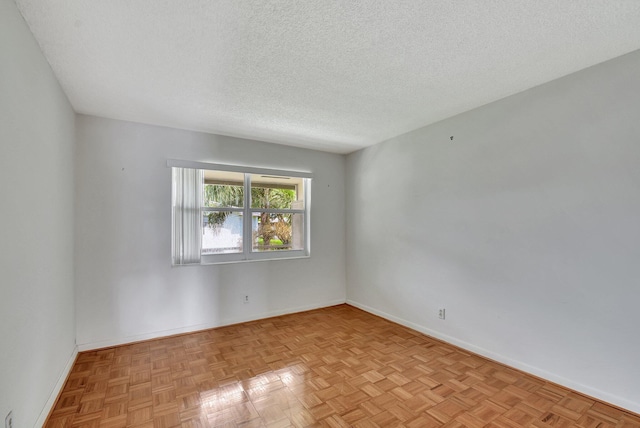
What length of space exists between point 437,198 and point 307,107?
5.79 ft

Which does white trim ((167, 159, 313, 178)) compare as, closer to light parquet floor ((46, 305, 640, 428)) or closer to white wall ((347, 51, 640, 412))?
white wall ((347, 51, 640, 412))

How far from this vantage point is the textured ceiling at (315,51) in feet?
5.07

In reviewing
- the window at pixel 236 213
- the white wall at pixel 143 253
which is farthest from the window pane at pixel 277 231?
the white wall at pixel 143 253

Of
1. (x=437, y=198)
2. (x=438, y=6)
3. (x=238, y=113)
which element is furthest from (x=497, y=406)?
(x=238, y=113)

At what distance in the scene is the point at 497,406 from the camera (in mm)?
2029

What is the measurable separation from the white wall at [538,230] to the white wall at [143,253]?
206 centimetres

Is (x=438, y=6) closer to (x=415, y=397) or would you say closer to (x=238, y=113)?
(x=238, y=113)

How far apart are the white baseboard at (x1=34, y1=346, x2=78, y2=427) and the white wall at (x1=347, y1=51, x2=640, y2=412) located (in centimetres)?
338

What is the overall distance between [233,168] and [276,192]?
0.73 meters

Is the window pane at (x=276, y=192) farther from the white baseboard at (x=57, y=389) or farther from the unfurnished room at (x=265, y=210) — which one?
the white baseboard at (x=57, y=389)

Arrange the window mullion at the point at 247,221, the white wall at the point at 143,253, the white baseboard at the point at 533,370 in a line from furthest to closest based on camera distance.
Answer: the window mullion at the point at 247,221 < the white wall at the point at 143,253 < the white baseboard at the point at 533,370

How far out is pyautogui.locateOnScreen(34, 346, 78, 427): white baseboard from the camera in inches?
72.3

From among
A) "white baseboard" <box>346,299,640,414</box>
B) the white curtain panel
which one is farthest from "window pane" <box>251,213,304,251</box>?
"white baseboard" <box>346,299,640,414</box>

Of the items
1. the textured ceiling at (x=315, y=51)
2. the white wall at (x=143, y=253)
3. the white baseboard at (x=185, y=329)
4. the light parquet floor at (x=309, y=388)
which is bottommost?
the light parquet floor at (x=309, y=388)
